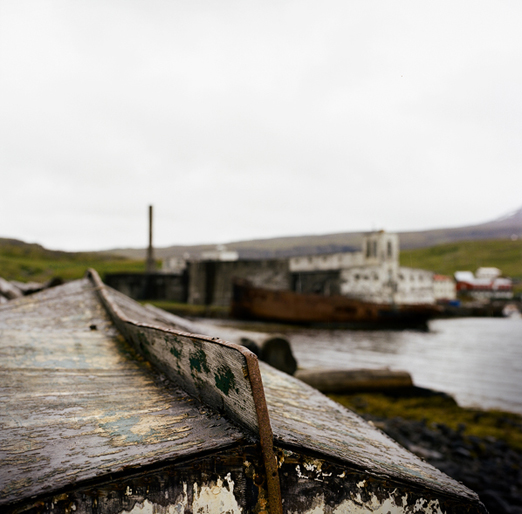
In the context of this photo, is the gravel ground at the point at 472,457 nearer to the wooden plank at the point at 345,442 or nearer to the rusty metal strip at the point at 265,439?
the wooden plank at the point at 345,442

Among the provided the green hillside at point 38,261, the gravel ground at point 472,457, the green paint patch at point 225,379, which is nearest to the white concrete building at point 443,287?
the green hillside at point 38,261

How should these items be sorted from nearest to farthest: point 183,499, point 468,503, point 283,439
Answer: point 183,499, point 283,439, point 468,503

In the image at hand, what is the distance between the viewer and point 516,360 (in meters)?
15.1

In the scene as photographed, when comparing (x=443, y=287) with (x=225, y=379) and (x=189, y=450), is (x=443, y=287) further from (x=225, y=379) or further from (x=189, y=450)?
(x=189, y=450)

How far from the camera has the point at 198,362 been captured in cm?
136

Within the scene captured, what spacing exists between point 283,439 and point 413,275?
3934cm

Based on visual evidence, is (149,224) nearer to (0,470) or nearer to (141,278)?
(141,278)

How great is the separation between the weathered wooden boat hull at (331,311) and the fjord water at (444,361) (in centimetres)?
501

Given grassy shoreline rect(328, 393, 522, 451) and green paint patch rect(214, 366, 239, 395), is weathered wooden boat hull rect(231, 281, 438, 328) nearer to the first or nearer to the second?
grassy shoreline rect(328, 393, 522, 451)

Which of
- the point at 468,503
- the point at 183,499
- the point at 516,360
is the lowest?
the point at 516,360

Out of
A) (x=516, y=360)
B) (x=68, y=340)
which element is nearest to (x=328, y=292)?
(x=516, y=360)

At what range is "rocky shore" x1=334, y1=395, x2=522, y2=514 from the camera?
4.51 m

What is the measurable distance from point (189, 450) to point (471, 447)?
6.29 metres

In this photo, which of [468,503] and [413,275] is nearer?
[468,503]
